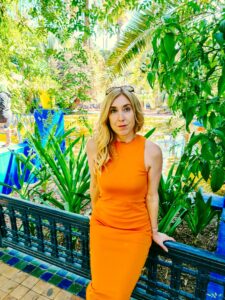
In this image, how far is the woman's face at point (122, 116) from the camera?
136cm

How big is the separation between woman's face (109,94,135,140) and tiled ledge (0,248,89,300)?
131 cm

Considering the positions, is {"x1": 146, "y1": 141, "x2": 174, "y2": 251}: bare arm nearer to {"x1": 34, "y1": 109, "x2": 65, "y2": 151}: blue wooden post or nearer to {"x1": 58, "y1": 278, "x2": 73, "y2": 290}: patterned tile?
{"x1": 58, "y1": 278, "x2": 73, "y2": 290}: patterned tile

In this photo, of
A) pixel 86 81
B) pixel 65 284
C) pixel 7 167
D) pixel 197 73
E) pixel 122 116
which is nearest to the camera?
pixel 197 73

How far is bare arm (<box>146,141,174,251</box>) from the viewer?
52.6 inches

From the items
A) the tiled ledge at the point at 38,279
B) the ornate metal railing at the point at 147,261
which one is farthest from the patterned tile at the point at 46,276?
the ornate metal railing at the point at 147,261

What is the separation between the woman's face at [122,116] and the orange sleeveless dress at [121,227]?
0.29 feet

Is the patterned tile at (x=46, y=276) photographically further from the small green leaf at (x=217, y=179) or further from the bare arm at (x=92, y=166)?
the small green leaf at (x=217, y=179)

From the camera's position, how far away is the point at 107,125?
1.46 metres

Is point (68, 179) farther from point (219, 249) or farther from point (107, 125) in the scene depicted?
point (219, 249)

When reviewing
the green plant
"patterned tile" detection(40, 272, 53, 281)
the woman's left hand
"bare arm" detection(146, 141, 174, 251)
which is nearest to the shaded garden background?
the green plant

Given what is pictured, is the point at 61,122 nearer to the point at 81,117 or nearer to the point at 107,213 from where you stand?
the point at 81,117

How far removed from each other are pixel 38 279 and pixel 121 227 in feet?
3.47

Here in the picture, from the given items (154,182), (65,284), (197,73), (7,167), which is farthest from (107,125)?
(7,167)

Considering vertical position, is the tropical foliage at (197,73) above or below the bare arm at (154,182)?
above
